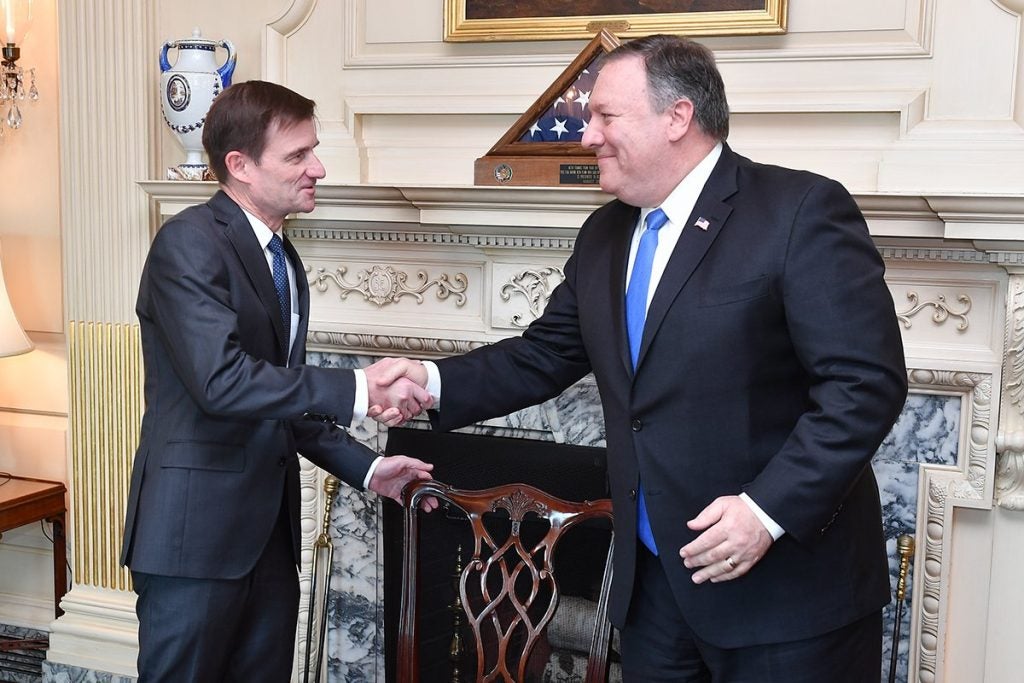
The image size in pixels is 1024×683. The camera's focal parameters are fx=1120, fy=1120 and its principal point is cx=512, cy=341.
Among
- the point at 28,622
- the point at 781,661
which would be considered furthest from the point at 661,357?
the point at 28,622

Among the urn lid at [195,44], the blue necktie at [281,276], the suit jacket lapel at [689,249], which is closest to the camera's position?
the suit jacket lapel at [689,249]

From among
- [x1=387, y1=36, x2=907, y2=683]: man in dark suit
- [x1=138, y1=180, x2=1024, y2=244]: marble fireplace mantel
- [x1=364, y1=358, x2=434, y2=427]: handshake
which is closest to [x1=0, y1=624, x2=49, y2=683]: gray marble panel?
[x1=138, y1=180, x2=1024, y2=244]: marble fireplace mantel

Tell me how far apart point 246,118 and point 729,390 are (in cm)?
117

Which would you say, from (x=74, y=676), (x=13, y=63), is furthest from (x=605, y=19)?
(x=74, y=676)

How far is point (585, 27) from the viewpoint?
120 inches

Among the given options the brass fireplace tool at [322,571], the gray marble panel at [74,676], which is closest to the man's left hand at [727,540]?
the brass fireplace tool at [322,571]

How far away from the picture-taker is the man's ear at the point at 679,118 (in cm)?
211

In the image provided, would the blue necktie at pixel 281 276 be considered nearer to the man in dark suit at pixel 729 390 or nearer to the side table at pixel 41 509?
→ the man in dark suit at pixel 729 390

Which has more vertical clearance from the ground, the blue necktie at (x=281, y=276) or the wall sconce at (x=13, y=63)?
the wall sconce at (x=13, y=63)

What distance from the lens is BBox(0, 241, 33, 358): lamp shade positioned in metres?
3.72

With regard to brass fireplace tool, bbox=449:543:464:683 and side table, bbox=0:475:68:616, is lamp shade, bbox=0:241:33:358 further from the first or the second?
brass fireplace tool, bbox=449:543:464:683

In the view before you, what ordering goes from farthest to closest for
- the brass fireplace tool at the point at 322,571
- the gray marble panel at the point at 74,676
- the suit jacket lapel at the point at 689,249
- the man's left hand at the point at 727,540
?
the gray marble panel at the point at 74,676, the brass fireplace tool at the point at 322,571, the suit jacket lapel at the point at 689,249, the man's left hand at the point at 727,540

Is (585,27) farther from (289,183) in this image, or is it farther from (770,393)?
(770,393)

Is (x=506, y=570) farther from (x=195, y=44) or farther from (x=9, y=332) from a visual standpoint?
(x=9, y=332)
